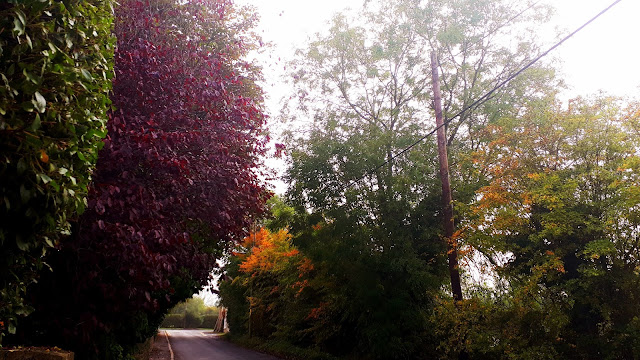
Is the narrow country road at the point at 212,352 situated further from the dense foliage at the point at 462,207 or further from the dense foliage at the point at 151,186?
the dense foliage at the point at 151,186

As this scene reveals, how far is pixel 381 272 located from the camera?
14273mm

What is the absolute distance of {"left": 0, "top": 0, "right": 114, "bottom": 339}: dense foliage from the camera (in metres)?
2.79

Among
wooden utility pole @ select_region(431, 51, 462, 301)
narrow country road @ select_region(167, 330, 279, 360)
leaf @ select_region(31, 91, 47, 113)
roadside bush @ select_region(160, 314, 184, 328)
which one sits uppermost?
wooden utility pole @ select_region(431, 51, 462, 301)

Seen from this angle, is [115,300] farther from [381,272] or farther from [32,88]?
[381,272]

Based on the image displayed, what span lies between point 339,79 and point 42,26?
53.4ft

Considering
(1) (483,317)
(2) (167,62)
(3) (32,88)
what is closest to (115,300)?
(2) (167,62)

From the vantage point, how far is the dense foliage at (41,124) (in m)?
2.79

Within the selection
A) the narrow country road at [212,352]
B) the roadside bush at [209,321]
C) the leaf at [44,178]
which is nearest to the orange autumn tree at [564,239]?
the leaf at [44,178]

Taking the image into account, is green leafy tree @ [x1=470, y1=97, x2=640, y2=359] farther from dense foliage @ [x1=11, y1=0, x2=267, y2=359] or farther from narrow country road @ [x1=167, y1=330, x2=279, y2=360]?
narrow country road @ [x1=167, y1=330, x2=279, y2=360]

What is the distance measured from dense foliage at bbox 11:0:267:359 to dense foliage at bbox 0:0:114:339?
194 cm

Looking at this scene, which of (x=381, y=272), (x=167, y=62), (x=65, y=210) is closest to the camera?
(x=65, y=210)

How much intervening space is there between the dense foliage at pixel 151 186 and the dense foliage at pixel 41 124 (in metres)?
1.94

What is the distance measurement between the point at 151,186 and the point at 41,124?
13.8ft

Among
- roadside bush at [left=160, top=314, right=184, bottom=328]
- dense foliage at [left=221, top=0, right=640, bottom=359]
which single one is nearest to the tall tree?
dense foliage at [left=221, top=0, right=640, bottom=359]
